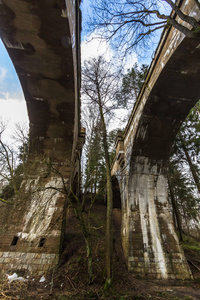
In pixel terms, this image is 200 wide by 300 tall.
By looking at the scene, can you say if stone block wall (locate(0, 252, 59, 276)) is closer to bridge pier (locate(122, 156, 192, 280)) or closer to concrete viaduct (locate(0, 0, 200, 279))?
concrete viaduct (locate(0, 0, 200, 279))

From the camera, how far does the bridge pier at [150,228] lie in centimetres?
572

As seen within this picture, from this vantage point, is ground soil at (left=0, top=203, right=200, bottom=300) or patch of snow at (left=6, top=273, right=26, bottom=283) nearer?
ground soil at (left=0, top=203, right=200, bottom=300)

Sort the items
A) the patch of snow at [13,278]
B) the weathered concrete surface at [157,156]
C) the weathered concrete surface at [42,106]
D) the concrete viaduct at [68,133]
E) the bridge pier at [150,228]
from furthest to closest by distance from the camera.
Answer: the bridge pier at [150,228]
the weathered concrete surface at [157,156]
the patch of snow at [13,278]
the concrete viaduct at [68,133]
the weathered concrete surface at [42,106]

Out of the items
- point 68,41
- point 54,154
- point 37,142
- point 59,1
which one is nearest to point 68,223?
point 54,154

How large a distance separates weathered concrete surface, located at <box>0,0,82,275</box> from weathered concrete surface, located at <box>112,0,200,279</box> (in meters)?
2.72

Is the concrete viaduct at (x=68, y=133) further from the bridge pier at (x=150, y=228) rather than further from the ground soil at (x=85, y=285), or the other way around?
the ground soil at (x=85, y=285)

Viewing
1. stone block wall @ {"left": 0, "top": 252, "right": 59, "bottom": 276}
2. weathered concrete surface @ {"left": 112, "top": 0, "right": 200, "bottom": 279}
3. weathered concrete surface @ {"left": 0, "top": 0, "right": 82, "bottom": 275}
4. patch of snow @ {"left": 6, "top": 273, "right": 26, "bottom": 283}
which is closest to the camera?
weathered concrete surface @ {"left": 0, "top": 0, "right": 82, "bottom": 275}

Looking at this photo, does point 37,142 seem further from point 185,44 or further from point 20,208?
point 185,44

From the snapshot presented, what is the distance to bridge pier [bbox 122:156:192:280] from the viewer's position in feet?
18.8

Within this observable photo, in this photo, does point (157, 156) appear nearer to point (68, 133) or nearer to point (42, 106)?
point (68, 133)

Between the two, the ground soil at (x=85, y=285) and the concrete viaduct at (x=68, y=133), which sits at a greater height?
the concrete viaduct at (x=68, y=133)

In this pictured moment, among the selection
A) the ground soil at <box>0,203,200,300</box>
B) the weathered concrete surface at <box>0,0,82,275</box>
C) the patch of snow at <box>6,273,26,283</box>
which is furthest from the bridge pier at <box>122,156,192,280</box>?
the patch of snow at <box>6,273,26,283</box>

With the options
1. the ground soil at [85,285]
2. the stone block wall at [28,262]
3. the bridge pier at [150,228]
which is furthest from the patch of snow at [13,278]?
the bridge pier at [150,228]

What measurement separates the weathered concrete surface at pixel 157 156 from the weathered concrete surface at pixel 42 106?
2.72 meters
